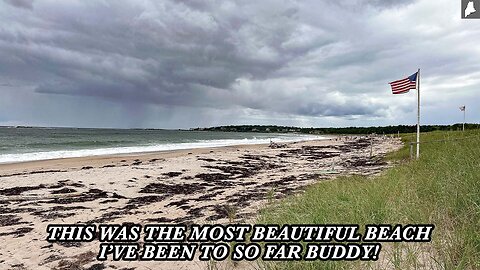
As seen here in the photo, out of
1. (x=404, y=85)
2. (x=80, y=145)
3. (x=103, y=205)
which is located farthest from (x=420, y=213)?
(x=80, y=145)

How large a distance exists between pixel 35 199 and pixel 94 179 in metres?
3.77

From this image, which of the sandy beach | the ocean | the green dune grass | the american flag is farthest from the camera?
the ocean

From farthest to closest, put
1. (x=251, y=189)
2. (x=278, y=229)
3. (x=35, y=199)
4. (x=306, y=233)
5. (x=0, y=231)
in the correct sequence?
(x=251, y=189) < (x=35, y=199) < (x=0, y=231) < (x=278, y=229) < (x=306, y=233)

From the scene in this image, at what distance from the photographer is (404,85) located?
1588cm

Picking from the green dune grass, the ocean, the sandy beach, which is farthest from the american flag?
the ocean

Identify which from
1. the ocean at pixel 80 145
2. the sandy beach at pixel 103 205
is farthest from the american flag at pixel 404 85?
the ocean at pixel 80 145

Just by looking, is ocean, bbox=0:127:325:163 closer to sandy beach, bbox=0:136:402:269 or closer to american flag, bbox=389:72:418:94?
sandy beach, bbox=0:136:402:269

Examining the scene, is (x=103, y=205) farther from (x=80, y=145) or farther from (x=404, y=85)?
(x=80, y=145)

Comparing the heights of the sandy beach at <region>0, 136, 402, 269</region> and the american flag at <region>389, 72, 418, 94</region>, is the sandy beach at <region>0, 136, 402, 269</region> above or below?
below

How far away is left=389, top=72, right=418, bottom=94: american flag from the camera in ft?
51.4

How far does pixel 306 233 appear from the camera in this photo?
419 cm

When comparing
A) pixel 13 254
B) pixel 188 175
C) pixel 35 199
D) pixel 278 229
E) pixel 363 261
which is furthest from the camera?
pixel 188 175

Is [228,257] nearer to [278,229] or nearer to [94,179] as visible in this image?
[278,229]

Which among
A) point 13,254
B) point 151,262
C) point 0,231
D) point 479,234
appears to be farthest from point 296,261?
point 0,231
